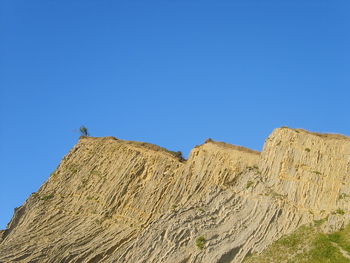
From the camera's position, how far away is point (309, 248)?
136ft

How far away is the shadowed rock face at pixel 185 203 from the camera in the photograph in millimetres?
44156

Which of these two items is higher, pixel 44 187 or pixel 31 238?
pixel 44 187

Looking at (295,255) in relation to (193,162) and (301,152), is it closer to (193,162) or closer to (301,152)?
(301,152)

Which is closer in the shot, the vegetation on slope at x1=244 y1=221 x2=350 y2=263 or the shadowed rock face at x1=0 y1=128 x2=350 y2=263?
the vegetation on slope at x1=244 y1=221 x2=350 y2=263

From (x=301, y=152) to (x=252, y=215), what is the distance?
6.12 m

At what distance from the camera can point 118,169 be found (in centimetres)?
5312

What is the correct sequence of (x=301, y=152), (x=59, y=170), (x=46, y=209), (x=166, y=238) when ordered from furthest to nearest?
(x=59, y=170), (x=46, y=209), (x=301, y=152), (x=166, y=238)

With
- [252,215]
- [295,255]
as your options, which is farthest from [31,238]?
[295,255]

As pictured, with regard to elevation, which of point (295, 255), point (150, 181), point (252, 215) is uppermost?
point (150, 181)

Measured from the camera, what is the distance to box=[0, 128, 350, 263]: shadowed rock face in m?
44.2

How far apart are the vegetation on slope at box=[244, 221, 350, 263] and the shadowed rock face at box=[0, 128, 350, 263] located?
0.80 metres

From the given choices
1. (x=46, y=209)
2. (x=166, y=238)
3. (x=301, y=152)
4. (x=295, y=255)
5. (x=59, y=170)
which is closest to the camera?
(x=295, y=255)

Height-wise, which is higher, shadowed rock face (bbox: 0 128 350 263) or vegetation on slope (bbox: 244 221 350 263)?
shadowed rock face (bbox: 0 128 350 263)

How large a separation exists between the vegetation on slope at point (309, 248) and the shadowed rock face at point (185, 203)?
80 centimetres
